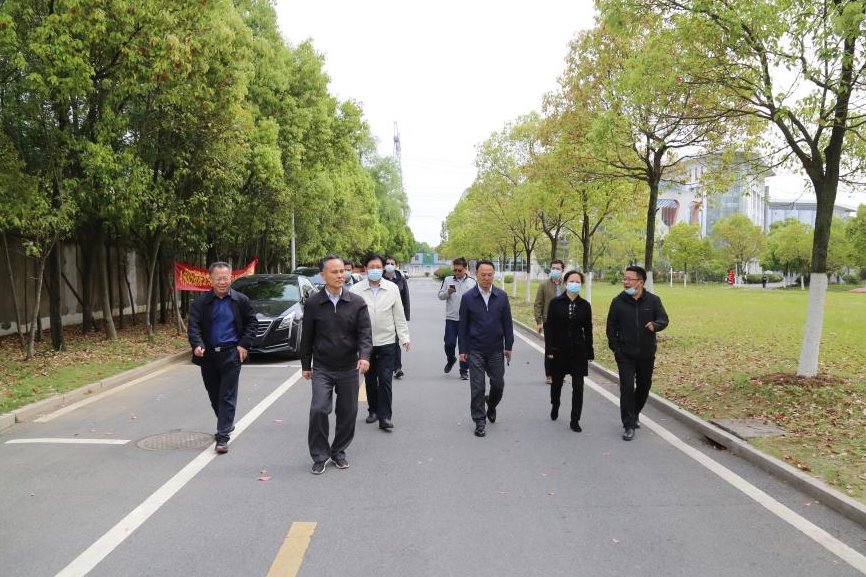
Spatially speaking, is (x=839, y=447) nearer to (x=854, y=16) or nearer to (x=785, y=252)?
(x=854, y=16)

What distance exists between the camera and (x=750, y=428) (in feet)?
22.0

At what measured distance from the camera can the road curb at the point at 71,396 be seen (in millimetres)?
7301

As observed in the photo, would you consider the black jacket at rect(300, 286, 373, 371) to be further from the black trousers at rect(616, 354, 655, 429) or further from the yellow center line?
the black trousers at rect(616, 354, 655, 429)

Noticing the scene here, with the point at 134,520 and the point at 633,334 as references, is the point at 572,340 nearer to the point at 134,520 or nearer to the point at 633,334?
the point at 633,334

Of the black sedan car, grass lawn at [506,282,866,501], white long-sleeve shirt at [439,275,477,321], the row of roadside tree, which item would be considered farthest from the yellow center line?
the row of roadside tree

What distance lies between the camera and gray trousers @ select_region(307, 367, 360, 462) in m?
5.43

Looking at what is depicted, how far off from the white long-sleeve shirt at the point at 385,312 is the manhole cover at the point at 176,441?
6.46 ft

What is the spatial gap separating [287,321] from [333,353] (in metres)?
6.69

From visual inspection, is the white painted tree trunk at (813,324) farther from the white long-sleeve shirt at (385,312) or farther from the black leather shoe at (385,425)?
the black leather shoe at (385,425)

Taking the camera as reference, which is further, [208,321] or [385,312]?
[385,312]

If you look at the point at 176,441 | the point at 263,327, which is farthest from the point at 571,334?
the point at 263,327

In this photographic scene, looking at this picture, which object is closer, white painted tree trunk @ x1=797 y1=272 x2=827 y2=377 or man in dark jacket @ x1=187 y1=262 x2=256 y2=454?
man in dark jacket @ x1=187 y1=262 x2=256 y2=454

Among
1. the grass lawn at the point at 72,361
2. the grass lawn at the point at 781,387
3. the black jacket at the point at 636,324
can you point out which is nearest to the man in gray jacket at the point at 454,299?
the grass lawn at the point at 781,387

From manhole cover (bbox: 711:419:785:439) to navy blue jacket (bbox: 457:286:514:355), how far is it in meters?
2.42
